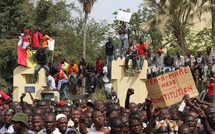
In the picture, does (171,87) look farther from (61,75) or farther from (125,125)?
(61,75)

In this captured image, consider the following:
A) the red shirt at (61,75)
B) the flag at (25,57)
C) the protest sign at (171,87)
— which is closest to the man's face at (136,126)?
A: the protest sign at (171,87)

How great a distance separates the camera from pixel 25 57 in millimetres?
14789

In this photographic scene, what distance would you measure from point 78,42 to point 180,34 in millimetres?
13214

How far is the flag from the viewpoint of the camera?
14727 millimetres

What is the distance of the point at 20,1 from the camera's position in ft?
76.4

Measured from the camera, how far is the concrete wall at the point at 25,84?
48.0 feet

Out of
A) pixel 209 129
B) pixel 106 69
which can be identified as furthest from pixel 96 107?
pixel 106 69

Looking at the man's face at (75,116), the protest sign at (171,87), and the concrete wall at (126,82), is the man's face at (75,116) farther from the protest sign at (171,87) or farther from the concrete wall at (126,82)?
the concrete wall at (126,82)

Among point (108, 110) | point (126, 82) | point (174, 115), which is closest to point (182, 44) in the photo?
point (126, 82)

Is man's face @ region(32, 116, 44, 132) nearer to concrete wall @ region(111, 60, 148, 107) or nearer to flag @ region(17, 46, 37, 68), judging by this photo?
concrete wall @ region(111, 60, 148, 107)

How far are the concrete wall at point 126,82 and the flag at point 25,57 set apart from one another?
3043 mm

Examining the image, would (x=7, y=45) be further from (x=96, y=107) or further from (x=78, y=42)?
(x=96, y=107)

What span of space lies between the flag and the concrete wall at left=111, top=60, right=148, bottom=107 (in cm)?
304

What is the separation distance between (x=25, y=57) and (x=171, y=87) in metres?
6.80
